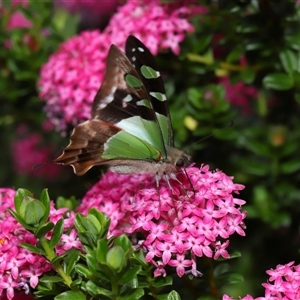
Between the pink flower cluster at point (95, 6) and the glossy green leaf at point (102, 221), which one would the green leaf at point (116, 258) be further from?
the pink flower cluster at point (95, 6)

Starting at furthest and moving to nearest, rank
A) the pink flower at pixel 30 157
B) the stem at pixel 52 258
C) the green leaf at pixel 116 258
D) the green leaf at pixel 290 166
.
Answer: the pink flower at pixel 30 157
the green leaf at pixel 290 166
the stem at pixel 52 258
the green leaf at pixel 116 258

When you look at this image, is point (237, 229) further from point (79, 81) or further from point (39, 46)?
point (39, 46)

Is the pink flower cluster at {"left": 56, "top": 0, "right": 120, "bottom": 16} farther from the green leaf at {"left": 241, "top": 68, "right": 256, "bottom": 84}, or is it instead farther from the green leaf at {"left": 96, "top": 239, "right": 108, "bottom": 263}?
the green leaf at {"left": 96, "top": 239, "right": 108, "bottom": 263}

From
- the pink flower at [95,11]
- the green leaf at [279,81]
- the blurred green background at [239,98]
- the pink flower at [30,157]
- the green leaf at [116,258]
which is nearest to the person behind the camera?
the green leaf at [116,258]

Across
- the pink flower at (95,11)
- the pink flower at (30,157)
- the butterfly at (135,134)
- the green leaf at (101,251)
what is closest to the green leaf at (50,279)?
the green leaf at (101,251)

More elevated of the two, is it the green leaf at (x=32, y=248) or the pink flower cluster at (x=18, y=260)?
the green leaf at (x=32, y=248)

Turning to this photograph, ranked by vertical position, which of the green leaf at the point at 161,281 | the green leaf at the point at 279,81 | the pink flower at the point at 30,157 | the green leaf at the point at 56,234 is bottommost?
the pink flower at the point at 30,157
